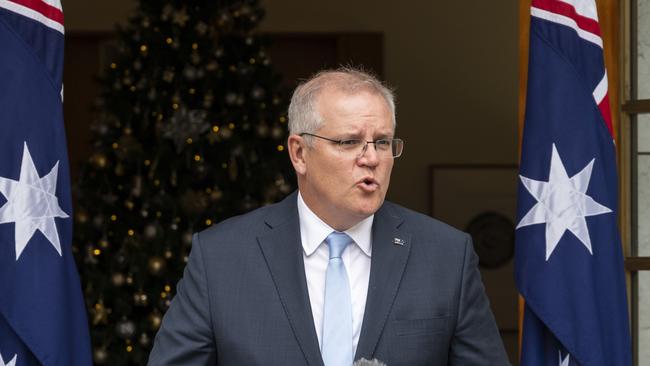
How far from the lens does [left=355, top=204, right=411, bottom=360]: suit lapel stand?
2303mm

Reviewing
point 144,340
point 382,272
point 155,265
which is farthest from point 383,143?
point 144,340

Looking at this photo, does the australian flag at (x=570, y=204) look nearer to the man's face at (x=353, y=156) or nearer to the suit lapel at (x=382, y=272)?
the suit lapel at (x=382, y=272)

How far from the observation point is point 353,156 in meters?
2.30

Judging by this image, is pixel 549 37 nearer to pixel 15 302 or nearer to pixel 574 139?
pixel 574 139

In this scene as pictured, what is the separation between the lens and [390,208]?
257cm

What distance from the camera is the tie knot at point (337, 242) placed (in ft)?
7.91

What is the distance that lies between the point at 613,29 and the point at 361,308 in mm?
1554

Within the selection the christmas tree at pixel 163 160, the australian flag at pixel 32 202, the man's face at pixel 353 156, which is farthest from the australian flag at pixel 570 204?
the christmas tree at pixel 163 160

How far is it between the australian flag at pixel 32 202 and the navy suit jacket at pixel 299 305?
761mm

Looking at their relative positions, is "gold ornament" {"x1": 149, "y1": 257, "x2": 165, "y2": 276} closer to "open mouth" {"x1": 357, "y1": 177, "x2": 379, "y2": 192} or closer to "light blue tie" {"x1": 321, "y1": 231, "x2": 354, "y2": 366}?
"light blue tie" {"x1": 321, "y1": 231, "x2": 354, "y2": 366}

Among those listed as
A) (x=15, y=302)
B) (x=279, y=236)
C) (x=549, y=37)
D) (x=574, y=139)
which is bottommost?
(x=15, y=302)

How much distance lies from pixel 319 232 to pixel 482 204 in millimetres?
4394

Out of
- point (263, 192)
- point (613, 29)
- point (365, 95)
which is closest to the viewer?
point (365, 95)

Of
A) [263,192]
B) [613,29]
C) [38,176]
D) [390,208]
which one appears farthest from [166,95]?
[390,208]
